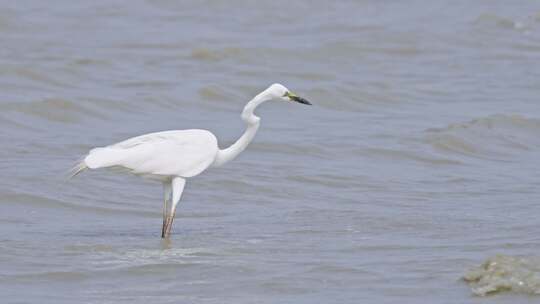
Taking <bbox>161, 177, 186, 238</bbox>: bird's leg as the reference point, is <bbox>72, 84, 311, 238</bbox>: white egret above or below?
above

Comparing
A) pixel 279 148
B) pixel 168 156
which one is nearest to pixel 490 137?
pixel 279 148

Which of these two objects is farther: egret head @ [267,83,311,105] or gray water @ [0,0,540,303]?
egret head @ [267,83,311,105]

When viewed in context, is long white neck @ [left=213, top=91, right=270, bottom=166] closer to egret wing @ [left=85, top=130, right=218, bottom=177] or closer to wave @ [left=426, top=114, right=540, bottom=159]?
egret wing @ [left=85, top=130, right=218, bottom=177]

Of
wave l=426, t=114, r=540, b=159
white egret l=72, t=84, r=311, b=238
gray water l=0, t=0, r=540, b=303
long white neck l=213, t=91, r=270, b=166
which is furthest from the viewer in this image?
wave l=426, t=114, r=540, b=159

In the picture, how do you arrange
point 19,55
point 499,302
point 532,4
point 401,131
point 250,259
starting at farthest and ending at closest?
point 532,4 → point 19,55 → point 401,131 → point 250,259 → point 499,302

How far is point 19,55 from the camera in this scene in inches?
752

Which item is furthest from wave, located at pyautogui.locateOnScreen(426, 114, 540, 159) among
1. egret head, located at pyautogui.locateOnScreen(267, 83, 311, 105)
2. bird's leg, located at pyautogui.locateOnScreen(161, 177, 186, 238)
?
bird's leg, located at pyautogui.locateOnScreen(161, 177, 186, 238)

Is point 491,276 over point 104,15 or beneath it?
over

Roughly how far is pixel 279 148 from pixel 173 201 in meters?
4.05

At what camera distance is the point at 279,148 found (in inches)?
530

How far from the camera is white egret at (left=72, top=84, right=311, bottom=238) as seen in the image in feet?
30.9

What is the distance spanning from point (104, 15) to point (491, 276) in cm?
1714

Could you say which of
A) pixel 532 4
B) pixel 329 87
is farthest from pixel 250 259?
pixel 532 4

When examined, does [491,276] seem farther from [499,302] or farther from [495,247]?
[495,247]
